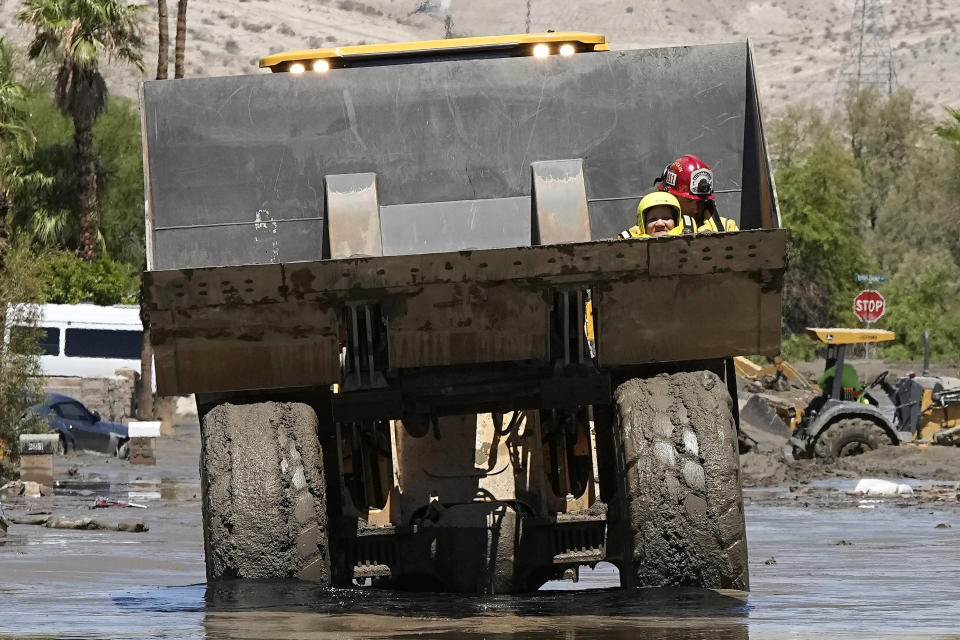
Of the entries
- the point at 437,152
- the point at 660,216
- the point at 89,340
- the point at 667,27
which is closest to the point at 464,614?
the point at 660,216

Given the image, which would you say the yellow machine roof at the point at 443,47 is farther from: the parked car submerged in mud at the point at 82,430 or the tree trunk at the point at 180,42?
the tree trunk at the point at 180,42

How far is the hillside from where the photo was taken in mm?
136875

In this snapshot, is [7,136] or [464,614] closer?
[464,614]

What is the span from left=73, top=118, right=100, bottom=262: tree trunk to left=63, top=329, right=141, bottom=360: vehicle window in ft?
12.2

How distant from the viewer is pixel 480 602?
8.52 m

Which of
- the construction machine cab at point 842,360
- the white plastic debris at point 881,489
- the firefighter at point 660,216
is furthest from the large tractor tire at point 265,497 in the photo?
the construction machine cab at point 842,360

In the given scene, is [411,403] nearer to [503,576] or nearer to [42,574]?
[503,576]

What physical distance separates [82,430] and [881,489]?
15098mm

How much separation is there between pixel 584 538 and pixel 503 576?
41 centimetres

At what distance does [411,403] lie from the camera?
27.9ft

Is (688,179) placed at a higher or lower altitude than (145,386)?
lower

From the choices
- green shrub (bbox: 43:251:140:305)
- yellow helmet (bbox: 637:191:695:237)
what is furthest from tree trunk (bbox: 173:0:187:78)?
yellow helmet (bbox: 637:191:695:237)

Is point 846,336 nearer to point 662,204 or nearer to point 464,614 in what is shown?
point 662,204

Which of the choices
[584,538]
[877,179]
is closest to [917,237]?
[877,179]
